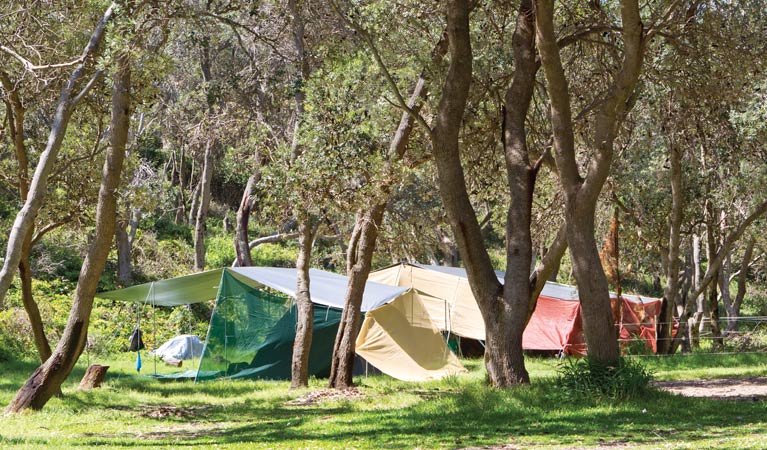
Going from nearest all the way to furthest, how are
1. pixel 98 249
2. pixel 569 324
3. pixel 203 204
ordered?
pixel 98 249
pixel 569 324
pixel 203 204

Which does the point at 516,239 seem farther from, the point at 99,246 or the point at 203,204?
the point at 203,204

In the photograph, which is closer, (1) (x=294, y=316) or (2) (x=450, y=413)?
(2) (x=450, y=413)

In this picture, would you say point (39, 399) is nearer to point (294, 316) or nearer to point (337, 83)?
point (337, 83)

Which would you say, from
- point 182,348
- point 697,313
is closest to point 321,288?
point 182,348

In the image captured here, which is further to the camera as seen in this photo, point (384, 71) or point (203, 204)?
point (203, 204)

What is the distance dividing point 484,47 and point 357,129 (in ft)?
8.11

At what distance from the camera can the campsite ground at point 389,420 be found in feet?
28.1

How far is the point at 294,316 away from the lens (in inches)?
734

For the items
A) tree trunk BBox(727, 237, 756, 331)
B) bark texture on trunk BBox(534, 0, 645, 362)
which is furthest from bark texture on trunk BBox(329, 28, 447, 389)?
tree trunk BBox(727, 237, 756, 331)

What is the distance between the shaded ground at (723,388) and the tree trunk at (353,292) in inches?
191

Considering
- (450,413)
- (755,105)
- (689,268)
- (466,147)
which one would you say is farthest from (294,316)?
(689,268)

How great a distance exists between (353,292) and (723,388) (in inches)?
228

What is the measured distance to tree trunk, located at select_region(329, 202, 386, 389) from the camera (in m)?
14.7

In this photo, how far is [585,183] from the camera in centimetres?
1075
